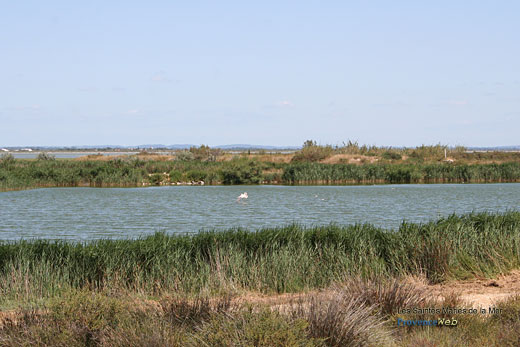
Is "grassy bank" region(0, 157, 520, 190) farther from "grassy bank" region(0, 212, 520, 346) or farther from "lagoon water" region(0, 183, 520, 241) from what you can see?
"grassy bank" region(0, 212, 520, 346)

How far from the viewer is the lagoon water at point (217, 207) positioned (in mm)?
22688

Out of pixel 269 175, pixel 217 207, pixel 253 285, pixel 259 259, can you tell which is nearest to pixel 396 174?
pixel 269 175

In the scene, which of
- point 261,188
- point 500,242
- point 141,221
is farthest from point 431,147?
point 500,242

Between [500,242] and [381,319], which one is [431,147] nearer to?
[500,242]

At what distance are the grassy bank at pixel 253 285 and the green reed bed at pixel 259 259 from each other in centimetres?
3

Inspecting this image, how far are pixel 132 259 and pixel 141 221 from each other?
44.9 feet

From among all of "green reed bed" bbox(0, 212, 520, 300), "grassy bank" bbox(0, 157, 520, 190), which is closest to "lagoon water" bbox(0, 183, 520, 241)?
"grassy bank" bbox(0, 157, 520, 190)

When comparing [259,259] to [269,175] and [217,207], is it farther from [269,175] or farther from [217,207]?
[269,175]

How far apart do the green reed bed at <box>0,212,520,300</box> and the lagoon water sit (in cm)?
620

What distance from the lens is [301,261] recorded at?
456 inches

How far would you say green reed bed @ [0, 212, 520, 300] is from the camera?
10516 millimetres

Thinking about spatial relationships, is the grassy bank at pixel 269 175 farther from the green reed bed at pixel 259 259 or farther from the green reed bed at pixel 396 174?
the green reed bed at pixel 259 259

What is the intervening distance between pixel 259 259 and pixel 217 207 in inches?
714

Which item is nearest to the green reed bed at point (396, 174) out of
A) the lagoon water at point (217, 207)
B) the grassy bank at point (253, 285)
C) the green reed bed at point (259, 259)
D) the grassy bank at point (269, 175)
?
the grassy bank at point (269, 175)
